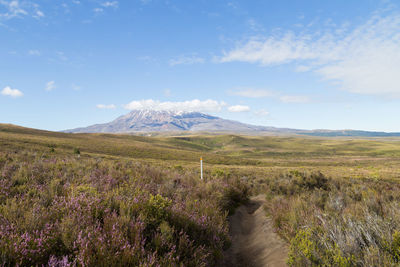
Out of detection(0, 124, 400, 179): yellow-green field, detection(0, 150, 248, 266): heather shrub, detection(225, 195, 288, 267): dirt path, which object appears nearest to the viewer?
detection(0, 150, 248, 266): heather shrub

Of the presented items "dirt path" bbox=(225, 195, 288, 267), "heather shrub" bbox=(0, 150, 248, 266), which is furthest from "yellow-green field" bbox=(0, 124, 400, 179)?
"heather shrub" bbox=(0, 150, 248, 266)

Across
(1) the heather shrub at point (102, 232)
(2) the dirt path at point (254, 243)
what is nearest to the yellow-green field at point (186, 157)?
(2) the dirt path at point (254, 243)

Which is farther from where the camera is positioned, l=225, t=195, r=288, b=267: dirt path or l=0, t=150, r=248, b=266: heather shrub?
l=225, t=195, r=288, b=267: dirt path

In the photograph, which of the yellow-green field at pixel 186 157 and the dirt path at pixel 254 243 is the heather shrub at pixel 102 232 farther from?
the yellow-green field at pixel 186 157

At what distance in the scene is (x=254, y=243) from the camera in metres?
5.57

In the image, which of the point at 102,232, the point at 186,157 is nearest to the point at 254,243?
the point at 102,232

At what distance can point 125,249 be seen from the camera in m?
2.92

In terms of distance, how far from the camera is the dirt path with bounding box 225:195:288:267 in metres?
4.58

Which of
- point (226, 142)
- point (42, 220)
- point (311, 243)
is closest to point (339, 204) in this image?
point (311, 243)

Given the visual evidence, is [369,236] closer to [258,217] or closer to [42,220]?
[258,217]

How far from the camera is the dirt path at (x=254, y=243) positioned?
4578mm

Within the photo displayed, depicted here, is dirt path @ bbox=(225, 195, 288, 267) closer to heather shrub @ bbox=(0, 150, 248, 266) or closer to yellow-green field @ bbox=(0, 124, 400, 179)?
heather shrub @ bbox=(0, 150, 248, 266)

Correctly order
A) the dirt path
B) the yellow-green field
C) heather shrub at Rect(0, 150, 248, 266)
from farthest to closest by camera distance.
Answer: the yellow-green field, the dirt path, heather shrub at Rect(0, 150, 248, 266)

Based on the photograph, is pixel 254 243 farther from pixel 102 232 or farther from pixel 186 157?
pixel 186 157
